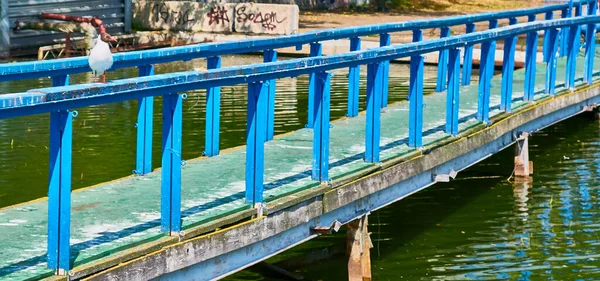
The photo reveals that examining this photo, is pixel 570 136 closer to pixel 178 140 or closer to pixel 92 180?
pixel 92 180

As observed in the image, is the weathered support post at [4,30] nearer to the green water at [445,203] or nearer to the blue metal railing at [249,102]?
the green water at [445,203]

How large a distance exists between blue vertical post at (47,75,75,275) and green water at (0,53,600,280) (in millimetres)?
3686

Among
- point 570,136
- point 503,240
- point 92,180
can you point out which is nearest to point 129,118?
point 92,180

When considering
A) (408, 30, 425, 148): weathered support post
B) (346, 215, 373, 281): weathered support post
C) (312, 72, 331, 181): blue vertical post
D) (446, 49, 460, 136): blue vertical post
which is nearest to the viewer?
(312, 72, 331, 181): blue vertical post

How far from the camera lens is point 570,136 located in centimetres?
1753

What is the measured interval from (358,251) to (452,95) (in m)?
2.50

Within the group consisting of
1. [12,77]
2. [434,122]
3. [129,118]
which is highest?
[12,77]

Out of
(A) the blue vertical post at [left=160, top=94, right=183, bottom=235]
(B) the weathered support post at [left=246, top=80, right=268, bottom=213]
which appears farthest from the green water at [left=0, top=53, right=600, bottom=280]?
(A) the blue vertical post at [left=160, top=94, right=183, bottom=235]

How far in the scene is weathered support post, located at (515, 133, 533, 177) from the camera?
14.3 metres

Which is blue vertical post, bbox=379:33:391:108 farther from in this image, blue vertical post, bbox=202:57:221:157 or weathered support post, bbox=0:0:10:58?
weathered support post, bbox=0:0:10:58

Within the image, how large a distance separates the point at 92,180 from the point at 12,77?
202 inches

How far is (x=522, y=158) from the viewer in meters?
14.4

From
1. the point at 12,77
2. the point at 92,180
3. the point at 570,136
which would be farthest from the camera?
the point at 570,136

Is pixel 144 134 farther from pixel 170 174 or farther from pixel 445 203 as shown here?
pixel 445 203
